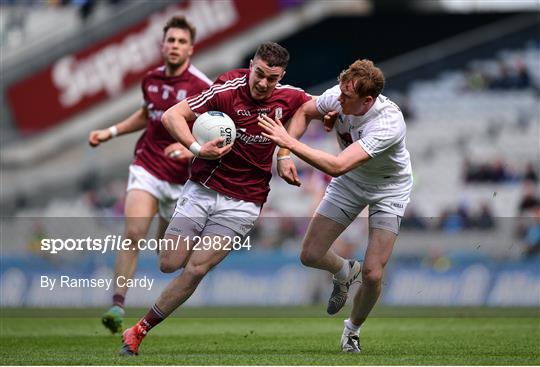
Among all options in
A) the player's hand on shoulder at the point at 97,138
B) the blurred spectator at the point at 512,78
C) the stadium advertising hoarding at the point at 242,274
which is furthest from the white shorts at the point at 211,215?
the blurred spectator at the point at 512,78

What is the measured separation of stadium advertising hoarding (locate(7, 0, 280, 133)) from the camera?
3045cm

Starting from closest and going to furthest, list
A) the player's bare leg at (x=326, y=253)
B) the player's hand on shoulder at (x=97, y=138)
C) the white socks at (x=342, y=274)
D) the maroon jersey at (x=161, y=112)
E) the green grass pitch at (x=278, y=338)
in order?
the green grass pitch at (x=278, y=338), the player's bare leg at (x=326, y=253), the white socks at (x=342, y=274), the maroon jersey at (x=161, y=112), the player's hand on shoulder at (x=97, y=138)

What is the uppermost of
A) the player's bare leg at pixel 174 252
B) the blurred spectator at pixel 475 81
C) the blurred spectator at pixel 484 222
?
the player's bare leg at pixel 174 252

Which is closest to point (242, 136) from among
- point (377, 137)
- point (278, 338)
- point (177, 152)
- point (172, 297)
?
point (377, 137)

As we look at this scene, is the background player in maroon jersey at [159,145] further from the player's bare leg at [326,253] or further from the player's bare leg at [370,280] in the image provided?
the player's bare leg at [370,280]

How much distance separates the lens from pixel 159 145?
39.3 ft

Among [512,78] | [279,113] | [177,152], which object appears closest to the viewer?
[279,113]

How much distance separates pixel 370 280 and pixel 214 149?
Result: 1.76 metres

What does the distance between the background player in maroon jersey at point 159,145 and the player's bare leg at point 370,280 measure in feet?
8.66

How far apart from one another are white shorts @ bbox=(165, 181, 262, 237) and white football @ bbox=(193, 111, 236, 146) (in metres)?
0.54

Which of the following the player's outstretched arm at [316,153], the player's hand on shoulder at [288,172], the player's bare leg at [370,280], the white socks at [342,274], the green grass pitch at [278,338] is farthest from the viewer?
the white socks at [342,274]

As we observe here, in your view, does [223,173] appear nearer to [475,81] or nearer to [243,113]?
[243,113]

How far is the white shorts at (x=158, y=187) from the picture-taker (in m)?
11.9

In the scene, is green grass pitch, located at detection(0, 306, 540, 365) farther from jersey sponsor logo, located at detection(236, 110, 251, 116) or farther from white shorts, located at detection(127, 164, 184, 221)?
jersey sponsor logo, located at detection(236, 110, 251, 116)
